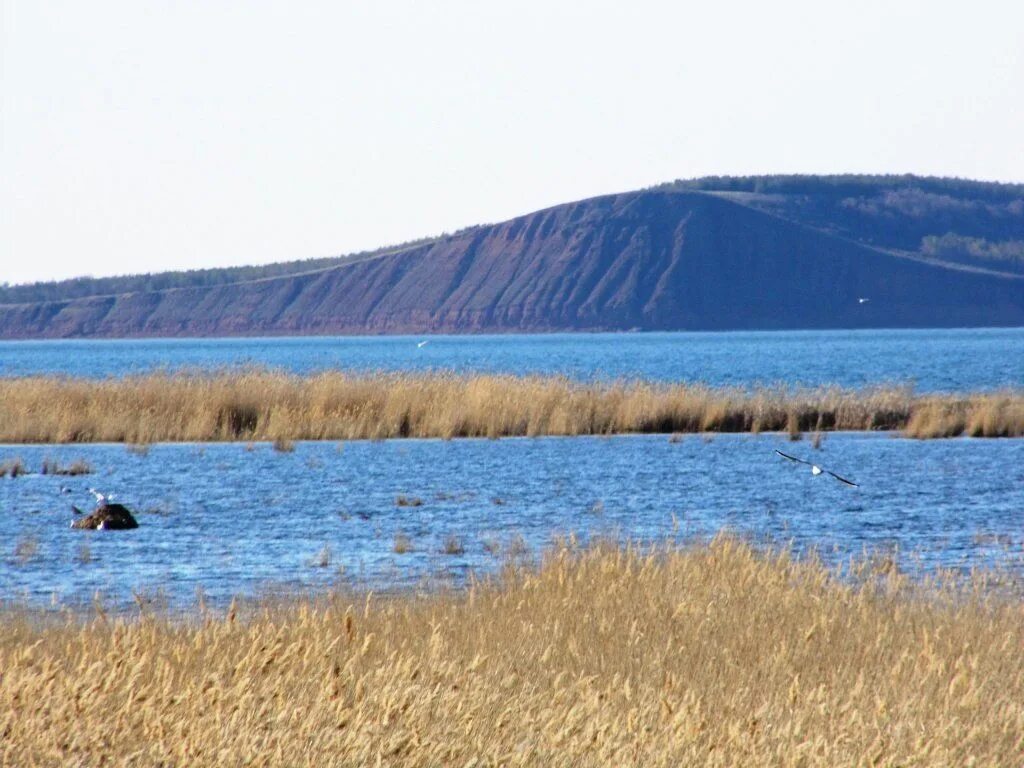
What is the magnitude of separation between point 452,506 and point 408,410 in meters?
12.4

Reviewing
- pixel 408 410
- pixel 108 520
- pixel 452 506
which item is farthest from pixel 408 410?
pixel 108 520

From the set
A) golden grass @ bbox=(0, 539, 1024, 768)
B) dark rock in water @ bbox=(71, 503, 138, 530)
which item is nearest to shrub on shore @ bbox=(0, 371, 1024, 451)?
dark rock in water @ bbox=(71, 503, 138, 530)

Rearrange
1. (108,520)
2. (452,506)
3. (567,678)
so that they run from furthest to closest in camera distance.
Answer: (452,506)
(108,520)
(567,678)

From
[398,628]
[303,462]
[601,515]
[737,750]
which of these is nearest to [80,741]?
[737,750]

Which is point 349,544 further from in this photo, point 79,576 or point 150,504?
point 150,504

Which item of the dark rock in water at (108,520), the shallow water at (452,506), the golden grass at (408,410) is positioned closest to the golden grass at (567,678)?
the shallow water at (452,506)

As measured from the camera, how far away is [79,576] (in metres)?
15.6

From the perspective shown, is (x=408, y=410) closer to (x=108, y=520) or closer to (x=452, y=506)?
(x=452, y=506)

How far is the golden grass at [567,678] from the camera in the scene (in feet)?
21.2

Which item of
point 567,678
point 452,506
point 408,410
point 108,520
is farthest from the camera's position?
point 408,410

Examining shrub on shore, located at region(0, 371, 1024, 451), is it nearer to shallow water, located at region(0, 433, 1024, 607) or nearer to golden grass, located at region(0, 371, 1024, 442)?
golden grass, located at region(0, 371, 1024, 442)

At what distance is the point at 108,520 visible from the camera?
1964 cm

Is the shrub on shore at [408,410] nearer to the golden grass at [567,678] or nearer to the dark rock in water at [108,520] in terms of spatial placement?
the dark rock in water at [108,520]

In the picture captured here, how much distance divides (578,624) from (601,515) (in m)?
10.9
